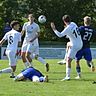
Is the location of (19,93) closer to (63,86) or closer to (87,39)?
(63,86)

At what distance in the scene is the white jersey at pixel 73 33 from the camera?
48.8 feet

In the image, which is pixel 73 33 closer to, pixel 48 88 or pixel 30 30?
pixel 48 88

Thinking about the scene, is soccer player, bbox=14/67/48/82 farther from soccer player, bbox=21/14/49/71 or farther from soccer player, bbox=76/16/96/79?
soccer player, bbox=21/14/49/71

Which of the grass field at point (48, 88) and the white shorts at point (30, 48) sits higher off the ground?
the white shorts at point (30, 48)

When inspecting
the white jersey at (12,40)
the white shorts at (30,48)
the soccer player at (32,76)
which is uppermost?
the white jersey at (12,40)

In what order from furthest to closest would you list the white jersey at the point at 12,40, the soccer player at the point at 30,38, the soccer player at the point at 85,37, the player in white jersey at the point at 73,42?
the soccer player at the point at 30,38 < the soccer player at the point at 85,37 < the white jersey at the point at 12,40 < the player in white jersey at the point at 73,42

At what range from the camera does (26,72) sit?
14.1 m

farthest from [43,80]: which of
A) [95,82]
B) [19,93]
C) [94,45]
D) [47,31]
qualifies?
[47,31]

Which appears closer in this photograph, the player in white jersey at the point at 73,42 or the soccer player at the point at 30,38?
the player in white jersey at the point at 73,42

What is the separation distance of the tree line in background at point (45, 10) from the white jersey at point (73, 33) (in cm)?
4763

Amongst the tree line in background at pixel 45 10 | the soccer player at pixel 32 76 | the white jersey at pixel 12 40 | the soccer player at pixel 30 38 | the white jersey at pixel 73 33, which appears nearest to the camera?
the soccer player at pixel 32 76

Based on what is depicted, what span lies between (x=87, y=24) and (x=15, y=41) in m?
2.71

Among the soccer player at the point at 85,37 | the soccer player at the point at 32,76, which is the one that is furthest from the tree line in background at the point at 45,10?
the soccer player at the point at 32,76

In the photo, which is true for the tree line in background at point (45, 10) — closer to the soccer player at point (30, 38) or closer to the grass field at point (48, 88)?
the soccer player at point (30, 38)
